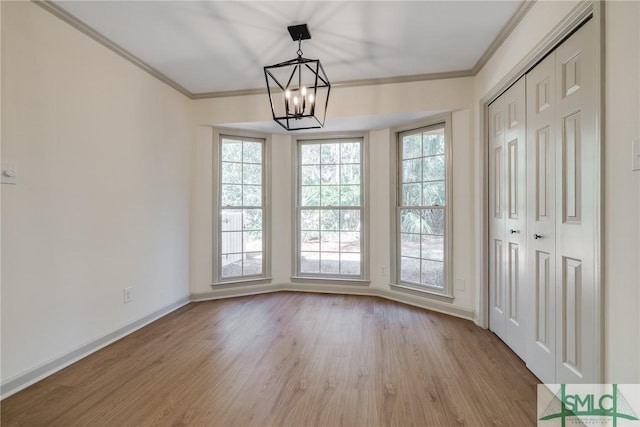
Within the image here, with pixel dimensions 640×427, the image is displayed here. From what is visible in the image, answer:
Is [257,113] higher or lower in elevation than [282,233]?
higher

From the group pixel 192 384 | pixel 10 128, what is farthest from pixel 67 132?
pixel 192 384

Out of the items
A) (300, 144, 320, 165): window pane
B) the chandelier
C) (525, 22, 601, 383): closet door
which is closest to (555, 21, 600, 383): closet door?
(525, 22, 601, 383): closet door

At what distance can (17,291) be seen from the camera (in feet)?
6.25

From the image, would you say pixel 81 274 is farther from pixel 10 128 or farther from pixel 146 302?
pixel 10 128

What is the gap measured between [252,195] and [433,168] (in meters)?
2.40

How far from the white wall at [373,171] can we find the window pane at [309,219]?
6.8 inches

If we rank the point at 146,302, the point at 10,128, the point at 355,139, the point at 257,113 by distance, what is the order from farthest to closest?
the point at 355,139 < the point at 257,113 < the point at 146,302 < the point at 10,128

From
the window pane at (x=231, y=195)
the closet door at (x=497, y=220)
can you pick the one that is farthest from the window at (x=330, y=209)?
the closet door at (x=497, y=220)

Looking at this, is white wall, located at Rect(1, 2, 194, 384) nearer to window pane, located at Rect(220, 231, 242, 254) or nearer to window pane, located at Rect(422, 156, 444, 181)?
window pane, located at Rect(220, 231, 242, 254)

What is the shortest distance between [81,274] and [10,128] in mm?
1135

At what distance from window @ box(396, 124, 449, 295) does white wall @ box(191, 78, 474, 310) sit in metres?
0.15

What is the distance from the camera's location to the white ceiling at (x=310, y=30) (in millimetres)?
2195

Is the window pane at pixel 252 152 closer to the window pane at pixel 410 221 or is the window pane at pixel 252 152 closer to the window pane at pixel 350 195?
the window pane at pixel 350 195

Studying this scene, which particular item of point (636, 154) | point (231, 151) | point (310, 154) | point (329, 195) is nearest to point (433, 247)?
point (329, 195)
